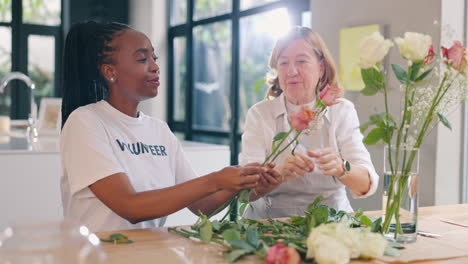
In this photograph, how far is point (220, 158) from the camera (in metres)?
3.40

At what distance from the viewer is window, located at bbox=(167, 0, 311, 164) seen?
478 centimetres

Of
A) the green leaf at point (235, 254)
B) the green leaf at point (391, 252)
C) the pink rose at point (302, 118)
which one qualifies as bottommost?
the green leaf at point (391, 252)

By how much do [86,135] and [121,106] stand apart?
0.77ft

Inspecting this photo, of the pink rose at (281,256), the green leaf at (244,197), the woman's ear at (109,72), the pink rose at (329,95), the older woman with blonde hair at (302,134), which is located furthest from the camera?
the older woman with blonde hair at (302,134)

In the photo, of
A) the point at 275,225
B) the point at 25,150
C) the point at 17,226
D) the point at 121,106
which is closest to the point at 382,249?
the point at 275,225

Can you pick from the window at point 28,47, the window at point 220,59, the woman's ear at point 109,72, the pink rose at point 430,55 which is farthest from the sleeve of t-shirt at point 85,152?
the window at point 28,47

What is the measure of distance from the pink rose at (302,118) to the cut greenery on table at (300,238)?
0.20 metres

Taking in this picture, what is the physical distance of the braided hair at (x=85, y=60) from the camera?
5.90ft

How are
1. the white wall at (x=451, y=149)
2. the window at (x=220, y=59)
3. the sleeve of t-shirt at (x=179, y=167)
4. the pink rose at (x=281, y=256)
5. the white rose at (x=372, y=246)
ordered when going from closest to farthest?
the pink rose at (x=281, y=256), the white rose at (x=372, y=246), the sleeve of t-shirt at (x=179, y=167), the white wall at (x=451, y=149), the window at (x=220, y=59)

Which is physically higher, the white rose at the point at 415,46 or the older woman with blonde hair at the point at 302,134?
the white rose at the point at 415,46

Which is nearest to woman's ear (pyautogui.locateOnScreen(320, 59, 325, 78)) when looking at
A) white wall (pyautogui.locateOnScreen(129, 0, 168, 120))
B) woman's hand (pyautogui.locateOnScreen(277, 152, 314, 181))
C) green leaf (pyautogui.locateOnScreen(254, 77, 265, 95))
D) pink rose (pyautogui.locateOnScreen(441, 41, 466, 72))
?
woman's hand (pyautogui.locateOnScreen(277, 152, 314, 181))

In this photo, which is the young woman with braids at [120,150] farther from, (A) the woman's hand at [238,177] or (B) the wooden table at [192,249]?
(B) the wooden table at [192,249]

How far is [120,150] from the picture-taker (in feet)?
5.44

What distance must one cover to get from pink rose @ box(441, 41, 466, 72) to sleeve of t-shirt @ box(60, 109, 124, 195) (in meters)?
0.88
